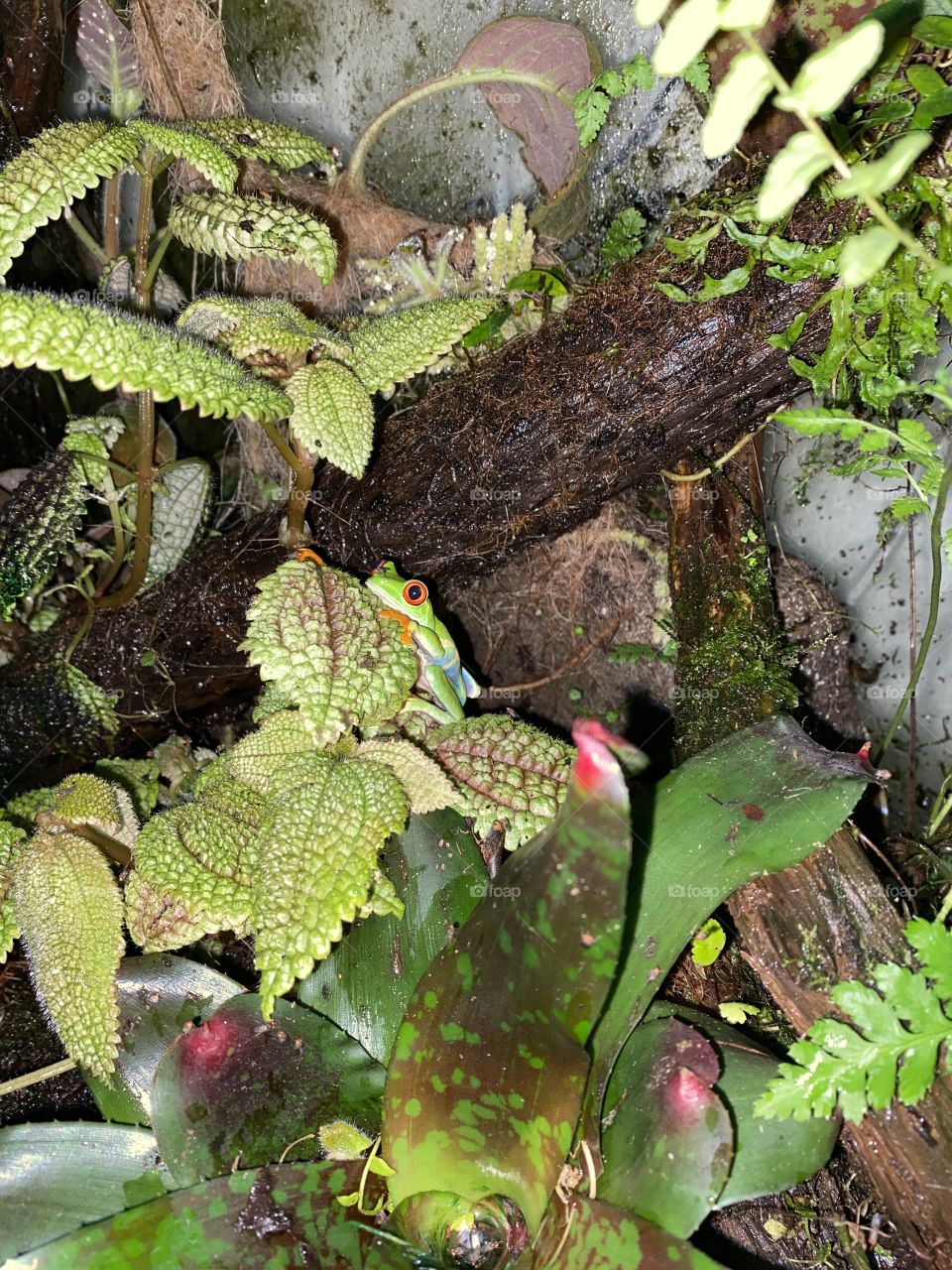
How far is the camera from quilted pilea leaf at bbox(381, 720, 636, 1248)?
1.14 meters

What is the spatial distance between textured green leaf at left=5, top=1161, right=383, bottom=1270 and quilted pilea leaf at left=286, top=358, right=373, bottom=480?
1.22 m

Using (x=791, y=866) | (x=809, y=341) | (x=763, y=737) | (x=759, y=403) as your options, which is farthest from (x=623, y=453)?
(x=791, y=866)

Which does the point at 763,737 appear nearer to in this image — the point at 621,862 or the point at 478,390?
the point at 621,862

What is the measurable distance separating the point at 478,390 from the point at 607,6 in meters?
1.09

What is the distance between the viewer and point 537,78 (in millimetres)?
2244

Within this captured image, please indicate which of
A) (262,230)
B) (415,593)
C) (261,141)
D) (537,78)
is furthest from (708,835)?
(537,78)

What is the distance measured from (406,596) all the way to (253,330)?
25.5 inches

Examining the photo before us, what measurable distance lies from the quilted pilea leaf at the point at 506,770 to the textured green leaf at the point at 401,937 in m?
0.09

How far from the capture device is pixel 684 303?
1.84 metres

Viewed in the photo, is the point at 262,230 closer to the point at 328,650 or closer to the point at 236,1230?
the point at 328,650

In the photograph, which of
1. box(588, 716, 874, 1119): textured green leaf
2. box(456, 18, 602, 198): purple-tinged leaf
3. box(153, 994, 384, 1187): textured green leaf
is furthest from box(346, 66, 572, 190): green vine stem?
box(153, 994, 384, 1187): textured green leaf

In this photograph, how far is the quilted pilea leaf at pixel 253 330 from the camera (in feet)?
5.89

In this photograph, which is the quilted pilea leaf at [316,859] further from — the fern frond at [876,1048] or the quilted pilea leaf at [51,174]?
the quilted pilea leaf at [51,174]

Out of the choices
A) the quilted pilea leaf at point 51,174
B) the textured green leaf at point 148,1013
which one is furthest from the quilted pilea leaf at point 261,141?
the textured green leaf at point 148,1013
